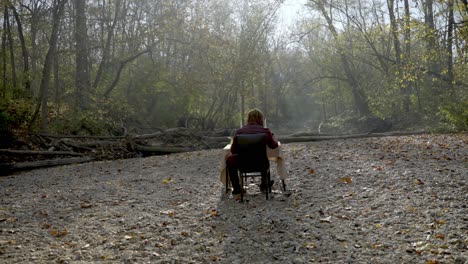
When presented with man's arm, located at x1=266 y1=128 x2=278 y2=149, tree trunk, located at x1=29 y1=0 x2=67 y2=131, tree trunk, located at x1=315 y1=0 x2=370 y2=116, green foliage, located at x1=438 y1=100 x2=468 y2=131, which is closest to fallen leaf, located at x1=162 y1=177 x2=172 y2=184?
man's arm, located at x1=266 y1=128 x2=278 y2=149

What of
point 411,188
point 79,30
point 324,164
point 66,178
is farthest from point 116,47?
point 411,188

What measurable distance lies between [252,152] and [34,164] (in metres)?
8.78

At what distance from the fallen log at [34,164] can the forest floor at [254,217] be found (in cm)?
198

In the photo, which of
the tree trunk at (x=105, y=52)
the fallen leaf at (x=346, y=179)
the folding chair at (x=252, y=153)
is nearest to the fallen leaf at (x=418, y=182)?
the fallen leaf at (x=346, y=179)

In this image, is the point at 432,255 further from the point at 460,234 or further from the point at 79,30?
the point at 79,30

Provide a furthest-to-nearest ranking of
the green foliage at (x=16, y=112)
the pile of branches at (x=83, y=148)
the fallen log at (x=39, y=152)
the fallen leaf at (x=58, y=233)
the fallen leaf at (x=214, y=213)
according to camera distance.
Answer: the green foliage at (x=16, y=112) < the pile of branches at (x=83, y=148) < the fallen log at (x=39, y=152) < the fallen leaf at (x=214, y=213) < the fallen leaf at (x=58, y=233)

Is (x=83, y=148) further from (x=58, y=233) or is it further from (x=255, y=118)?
(x=58, y=233)

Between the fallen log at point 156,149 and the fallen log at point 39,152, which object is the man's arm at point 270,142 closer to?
the fallen log at point 39,152

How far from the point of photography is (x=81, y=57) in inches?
812

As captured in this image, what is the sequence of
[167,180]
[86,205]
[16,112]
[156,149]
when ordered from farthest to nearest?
[156,149] → [16,112] → [167,180] → [86,205]

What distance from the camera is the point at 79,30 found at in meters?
19.1

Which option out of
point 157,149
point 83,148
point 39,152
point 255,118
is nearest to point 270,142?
point 255,118

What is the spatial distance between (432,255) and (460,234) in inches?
28.6

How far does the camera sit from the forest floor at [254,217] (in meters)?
4.56
